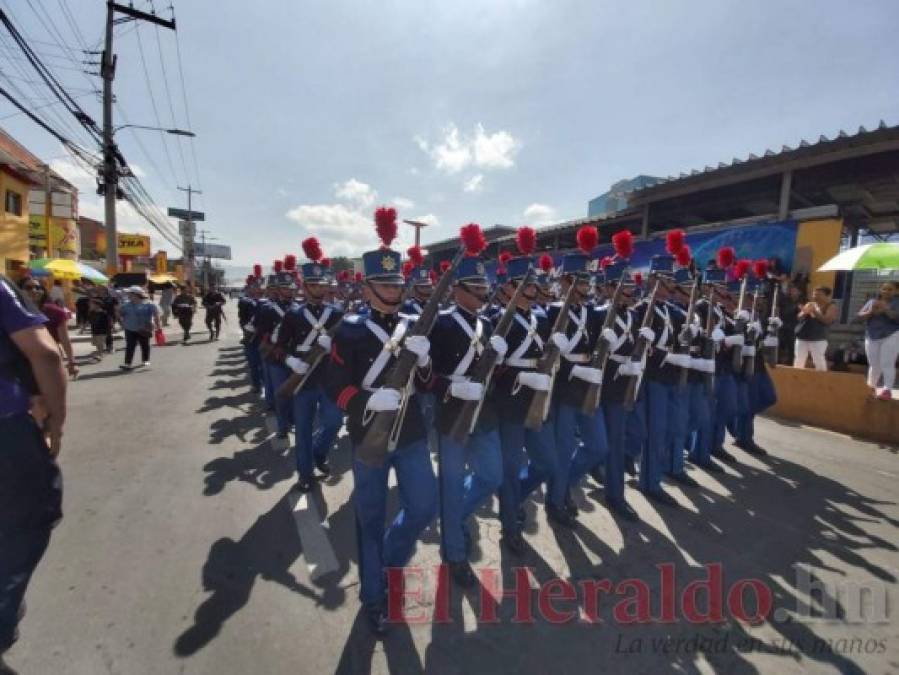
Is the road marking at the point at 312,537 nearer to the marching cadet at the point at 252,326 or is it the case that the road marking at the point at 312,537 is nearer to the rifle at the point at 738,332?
the marching cadet at the point at 252,326

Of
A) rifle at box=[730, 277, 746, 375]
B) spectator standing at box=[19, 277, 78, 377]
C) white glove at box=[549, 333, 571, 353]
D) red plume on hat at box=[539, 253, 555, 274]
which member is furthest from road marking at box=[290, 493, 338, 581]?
rifle at box=[730, 277, 746, 375]

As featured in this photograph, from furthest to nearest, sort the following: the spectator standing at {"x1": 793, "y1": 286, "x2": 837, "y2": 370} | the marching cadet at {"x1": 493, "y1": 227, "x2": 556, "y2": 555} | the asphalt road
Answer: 1. the spectator standing at {"x1": 793, "y1": 286, "x2": 837, "y2": 370}
2. the marching cadet at {"x1": 493, "y1": 227, "x2": 556, "y2": 555}
3. the asphalt road

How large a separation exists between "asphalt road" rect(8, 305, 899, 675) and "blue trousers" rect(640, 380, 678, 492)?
0.82 ft

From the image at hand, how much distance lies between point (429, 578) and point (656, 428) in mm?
2658

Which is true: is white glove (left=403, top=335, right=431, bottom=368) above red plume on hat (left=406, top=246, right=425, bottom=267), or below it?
below

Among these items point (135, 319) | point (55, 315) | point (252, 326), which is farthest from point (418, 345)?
point (135, 319)

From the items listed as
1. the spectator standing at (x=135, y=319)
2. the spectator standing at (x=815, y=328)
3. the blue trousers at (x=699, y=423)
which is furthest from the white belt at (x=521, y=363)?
the spectator standing at (x=135, y=319)

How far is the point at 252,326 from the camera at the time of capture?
29.1 feet

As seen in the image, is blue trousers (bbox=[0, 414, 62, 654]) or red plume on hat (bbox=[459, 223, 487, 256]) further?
red plume on hat (bbox=[459, 223, 487, 256])

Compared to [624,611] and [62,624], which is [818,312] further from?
[62,624]

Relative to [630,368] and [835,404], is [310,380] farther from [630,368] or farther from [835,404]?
[835,404]

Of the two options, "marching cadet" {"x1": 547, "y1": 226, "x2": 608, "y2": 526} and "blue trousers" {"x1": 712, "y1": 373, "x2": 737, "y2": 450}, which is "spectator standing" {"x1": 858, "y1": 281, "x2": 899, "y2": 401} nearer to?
"blue trousers" {"x1": 712, "y1": 373, "x2": 737, "y2": 450}

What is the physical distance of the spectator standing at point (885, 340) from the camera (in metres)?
6.63

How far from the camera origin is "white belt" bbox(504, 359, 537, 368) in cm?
365
